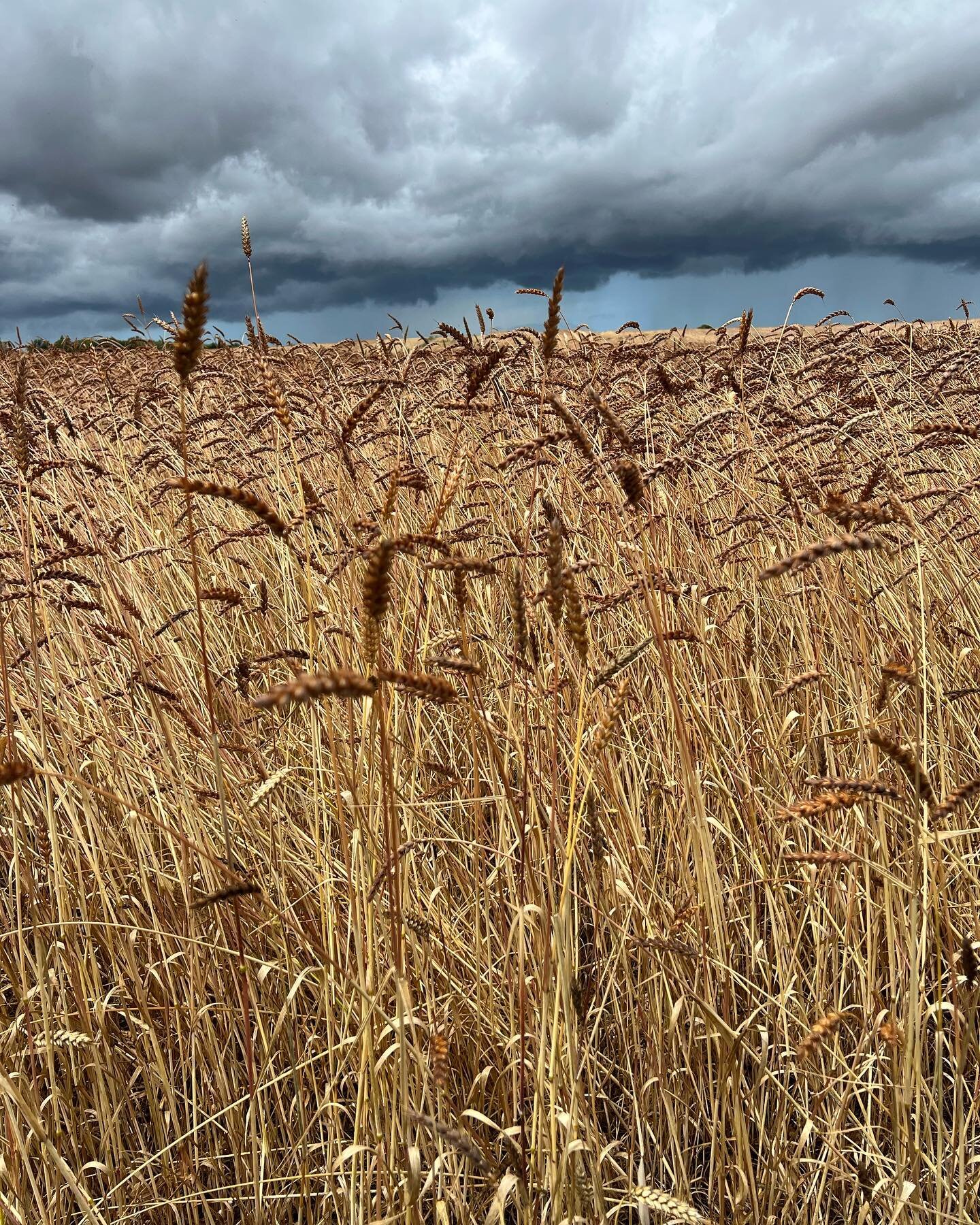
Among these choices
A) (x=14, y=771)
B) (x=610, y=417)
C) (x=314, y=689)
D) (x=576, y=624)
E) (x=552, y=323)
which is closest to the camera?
(x=314, y=689)

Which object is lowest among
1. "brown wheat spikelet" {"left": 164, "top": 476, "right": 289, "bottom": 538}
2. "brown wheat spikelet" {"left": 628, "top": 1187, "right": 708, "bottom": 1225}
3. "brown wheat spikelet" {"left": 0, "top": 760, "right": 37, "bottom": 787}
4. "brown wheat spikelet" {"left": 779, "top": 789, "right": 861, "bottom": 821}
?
"brown wheat spikelet" {"left": 628, "top": 1187, "right": 708, "bottom": 1225}

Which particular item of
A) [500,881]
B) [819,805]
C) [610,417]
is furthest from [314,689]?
[500,881]

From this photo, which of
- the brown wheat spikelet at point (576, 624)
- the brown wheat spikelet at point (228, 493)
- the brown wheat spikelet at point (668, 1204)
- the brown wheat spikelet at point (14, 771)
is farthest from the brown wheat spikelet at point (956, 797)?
the brown wheat spikelet at point (14, 771)

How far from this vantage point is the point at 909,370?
4227 mm

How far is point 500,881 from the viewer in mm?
1934

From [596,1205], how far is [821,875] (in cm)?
96

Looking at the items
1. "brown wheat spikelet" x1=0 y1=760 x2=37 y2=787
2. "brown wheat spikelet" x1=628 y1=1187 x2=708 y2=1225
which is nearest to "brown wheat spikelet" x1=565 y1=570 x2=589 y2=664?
"brown wheat spikelet" x1=0 y1=760 x2=37 y2=787

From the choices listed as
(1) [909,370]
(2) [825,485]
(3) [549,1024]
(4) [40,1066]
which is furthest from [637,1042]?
(1) [909,370]

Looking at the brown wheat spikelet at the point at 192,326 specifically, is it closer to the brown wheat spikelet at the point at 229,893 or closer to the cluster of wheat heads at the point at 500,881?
the cluster of wheat heads at the point at 500,881

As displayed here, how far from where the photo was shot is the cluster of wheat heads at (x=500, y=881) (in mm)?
1377

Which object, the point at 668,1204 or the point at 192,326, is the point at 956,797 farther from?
the point at 192,326

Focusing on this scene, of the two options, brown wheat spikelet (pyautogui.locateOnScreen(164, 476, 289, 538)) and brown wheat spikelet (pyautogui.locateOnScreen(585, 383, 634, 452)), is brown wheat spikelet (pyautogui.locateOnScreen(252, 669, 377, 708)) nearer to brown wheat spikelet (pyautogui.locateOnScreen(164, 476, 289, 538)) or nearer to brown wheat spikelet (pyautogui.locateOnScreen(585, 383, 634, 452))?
brown wheat spikelet (pyautogui.locateOnScreen(164, 476, 289, 538))

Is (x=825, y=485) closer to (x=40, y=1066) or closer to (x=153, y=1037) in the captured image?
(x=153, y=1037)

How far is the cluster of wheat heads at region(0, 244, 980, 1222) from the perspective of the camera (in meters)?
1.38
